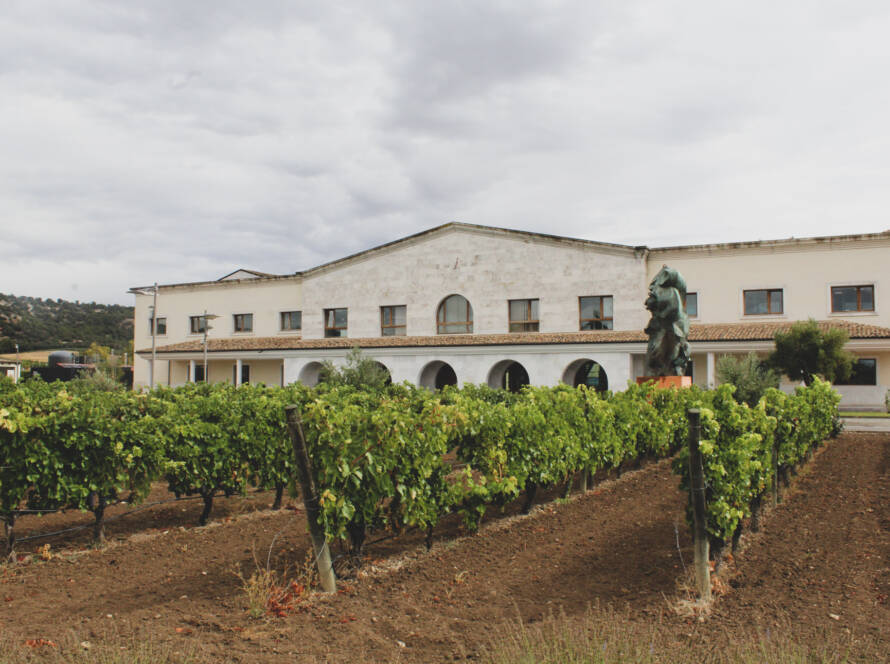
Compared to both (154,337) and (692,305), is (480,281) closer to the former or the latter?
(692,305)

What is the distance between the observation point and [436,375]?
33531mm

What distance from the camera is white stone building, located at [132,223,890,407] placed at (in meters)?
26.4

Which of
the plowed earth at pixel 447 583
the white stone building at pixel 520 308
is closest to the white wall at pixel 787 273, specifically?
the white stone building at pixel 520 308

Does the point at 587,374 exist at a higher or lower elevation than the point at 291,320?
Result: lower

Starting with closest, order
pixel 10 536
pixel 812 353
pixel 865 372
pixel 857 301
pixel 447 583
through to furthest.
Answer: pixel 447 583 < pixel 10 536 < pixel 812 353 < pixel 865 372 < pixel 857 301

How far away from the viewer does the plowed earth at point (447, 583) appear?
4.66 m

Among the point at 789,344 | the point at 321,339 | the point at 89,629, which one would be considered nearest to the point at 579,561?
the point at 89,629

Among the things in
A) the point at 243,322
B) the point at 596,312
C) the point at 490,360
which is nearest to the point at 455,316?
the point at 490,360

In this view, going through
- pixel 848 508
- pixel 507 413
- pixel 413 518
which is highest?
pixel 507 413

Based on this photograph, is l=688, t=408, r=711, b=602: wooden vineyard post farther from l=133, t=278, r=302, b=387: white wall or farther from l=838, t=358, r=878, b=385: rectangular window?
l=133, t=278, r=302, b=387: white wall

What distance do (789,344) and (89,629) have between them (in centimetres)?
→ 2339

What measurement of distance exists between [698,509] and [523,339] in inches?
945

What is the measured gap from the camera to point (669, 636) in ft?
15.0

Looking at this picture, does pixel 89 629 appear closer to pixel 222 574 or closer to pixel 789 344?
pixel 222 574
